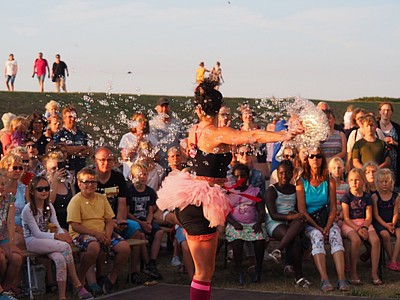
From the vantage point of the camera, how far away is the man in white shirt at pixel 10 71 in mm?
28688

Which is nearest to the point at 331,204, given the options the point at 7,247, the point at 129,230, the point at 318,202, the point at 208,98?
the point at 318,202

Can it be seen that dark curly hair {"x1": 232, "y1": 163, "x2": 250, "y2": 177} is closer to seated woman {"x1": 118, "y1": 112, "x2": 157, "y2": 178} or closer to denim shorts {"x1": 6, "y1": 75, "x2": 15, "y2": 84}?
seated woman {"x1": 118, "y1": 112, "x2": 157, "y2": 178}

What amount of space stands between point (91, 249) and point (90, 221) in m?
0.42

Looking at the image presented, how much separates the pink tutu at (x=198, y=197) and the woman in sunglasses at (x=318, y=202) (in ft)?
9.73

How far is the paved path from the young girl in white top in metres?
1.63

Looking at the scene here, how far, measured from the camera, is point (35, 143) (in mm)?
11188

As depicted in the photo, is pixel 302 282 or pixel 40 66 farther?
pixel 40 66

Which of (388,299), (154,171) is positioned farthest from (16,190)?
(388,299)

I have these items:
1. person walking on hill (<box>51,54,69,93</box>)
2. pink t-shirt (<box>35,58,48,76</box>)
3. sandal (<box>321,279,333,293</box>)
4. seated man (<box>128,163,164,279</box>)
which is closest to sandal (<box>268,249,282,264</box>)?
sandal (<box>321,279,333,293</box>)

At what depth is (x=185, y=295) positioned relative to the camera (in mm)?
9164

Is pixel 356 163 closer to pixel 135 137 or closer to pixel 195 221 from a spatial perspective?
pixel 135 137

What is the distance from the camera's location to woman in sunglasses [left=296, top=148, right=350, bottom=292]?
400 inches

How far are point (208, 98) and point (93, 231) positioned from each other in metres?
2.91

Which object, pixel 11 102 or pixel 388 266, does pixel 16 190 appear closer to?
pixel 388 266
